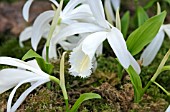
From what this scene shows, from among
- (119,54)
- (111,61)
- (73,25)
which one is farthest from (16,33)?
(119,54)

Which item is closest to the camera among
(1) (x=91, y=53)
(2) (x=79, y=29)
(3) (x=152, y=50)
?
(1) (x=91, y=53)

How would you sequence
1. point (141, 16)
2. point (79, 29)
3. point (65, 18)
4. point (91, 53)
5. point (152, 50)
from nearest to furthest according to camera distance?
point (91, 53) < point (79, 29) < point (65, 18) < point (152, 50) < point (141, 16)

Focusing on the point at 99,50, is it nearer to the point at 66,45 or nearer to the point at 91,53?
the point at 66,45

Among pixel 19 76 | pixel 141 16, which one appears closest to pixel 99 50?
pixel 141 16

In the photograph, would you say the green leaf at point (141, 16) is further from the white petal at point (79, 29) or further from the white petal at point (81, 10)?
the white petal at point (79, 29)

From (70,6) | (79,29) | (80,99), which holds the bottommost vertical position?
(80,99)

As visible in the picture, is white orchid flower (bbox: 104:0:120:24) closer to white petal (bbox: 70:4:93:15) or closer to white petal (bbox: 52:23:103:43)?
white petal (bbox: 70:4:93:15)

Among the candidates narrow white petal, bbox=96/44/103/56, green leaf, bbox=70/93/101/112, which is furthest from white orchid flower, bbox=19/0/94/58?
green leaf, bbox=70/93/101/112
